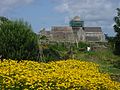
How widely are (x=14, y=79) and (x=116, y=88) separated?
A: 311 centimetres

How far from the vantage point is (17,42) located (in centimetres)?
1659

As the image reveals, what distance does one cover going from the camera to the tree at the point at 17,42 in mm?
16500

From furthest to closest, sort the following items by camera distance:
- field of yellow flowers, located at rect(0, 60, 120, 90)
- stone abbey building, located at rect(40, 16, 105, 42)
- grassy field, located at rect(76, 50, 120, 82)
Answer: stone abbey building, located at rect(40, 16, 105, 42) → grassy field, located at rect(76, 50, 120, 82) → field of yellow flowers, located at rect(0, 60, 120, 90)

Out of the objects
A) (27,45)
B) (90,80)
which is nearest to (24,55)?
(27,45)

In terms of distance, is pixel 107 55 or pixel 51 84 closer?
pixel 51 84

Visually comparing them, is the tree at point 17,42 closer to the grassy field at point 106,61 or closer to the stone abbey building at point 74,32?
the grassy field at point 106,61

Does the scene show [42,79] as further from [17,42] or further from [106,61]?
[106,61]

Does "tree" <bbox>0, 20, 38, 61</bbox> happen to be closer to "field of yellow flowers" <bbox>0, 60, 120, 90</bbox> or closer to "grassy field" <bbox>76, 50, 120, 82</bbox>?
"field of yellow flowers" <bbox>0, 60, 120, 90</bbox>

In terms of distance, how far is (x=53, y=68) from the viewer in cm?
1427

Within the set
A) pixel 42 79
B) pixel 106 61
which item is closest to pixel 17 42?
pixel 42 79

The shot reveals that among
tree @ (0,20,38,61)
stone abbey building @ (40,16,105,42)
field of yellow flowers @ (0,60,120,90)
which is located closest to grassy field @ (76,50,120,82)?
tree @ (0,20,38,61)

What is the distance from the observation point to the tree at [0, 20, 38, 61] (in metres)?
16.5

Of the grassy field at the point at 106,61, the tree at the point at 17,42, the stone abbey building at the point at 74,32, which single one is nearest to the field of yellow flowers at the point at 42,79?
the tree at the point at 17,42

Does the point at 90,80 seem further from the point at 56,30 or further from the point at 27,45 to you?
the point at 56,30
